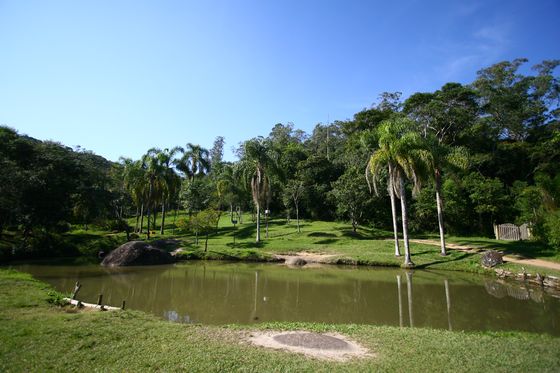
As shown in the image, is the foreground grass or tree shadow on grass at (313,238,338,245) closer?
the foreground grass

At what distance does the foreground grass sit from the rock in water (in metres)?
14.4

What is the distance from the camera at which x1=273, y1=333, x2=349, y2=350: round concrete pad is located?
975 cm

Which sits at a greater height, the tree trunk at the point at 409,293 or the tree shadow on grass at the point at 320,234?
the tree shadow on grass at the point at 320,234

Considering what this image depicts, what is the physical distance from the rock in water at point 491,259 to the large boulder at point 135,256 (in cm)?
2573

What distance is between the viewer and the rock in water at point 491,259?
24.1 metres

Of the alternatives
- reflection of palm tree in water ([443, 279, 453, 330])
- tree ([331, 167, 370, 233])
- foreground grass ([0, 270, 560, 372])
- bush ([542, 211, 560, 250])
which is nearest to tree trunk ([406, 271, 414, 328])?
reflection of palm tree in water ([443, 279, 453, 330])

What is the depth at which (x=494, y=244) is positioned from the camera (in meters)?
30.2

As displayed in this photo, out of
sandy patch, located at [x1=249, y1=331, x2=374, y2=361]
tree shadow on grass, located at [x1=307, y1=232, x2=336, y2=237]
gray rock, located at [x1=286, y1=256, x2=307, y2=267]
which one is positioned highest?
tree shadow on grass, located at [x1=307, y1=232, x2=336, y2=237]

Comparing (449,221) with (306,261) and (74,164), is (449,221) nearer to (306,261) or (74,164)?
(306,261)

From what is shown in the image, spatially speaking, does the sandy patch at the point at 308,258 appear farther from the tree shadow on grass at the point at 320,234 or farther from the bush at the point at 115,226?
the bush at the point at 115,226

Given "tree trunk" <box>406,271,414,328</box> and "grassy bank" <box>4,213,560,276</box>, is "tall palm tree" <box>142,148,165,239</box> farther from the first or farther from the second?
"tree trunk" <box>406,271,414,328</box>

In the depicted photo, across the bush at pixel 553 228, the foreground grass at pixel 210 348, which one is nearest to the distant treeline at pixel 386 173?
the bush at pixel 553 228

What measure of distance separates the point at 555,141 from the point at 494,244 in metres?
18.2

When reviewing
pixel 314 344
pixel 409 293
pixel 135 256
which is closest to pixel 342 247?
pixel 409 293
